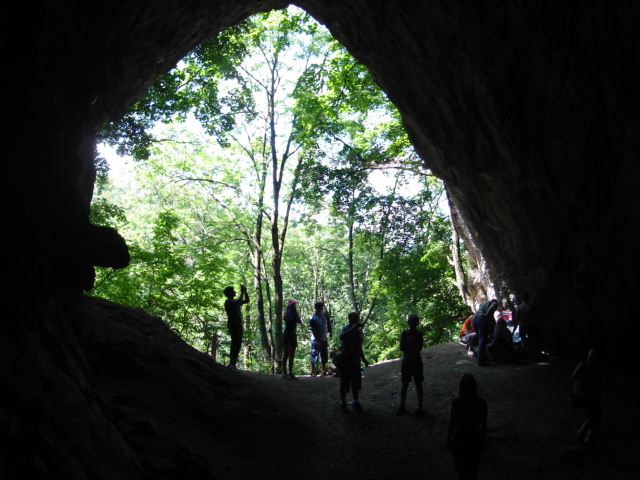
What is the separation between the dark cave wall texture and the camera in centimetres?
373

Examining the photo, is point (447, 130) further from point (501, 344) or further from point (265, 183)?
point (265, 183)

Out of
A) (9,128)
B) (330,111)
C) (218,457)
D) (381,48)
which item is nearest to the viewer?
(9,128)

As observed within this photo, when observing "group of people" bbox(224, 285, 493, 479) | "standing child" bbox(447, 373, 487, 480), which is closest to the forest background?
"group of people" bbox(224, 285, 493, 479)

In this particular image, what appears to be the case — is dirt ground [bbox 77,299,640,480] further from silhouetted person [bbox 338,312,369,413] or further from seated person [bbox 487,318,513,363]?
seated person [bbox 487,318,513,363]

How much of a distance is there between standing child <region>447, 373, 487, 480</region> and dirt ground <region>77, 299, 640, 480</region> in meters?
1.11

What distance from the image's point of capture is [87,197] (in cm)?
661

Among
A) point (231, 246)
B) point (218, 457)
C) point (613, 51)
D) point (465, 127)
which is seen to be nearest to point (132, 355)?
point (218, 457)

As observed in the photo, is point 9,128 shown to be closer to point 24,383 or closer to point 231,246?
point 24,383

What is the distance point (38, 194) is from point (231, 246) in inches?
1025

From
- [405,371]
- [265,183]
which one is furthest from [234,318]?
[265,183]

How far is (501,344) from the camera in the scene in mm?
11008

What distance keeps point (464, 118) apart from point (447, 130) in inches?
30.8

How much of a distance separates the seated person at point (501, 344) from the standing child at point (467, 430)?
21.5 ft

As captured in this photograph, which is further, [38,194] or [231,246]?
[231,246]
